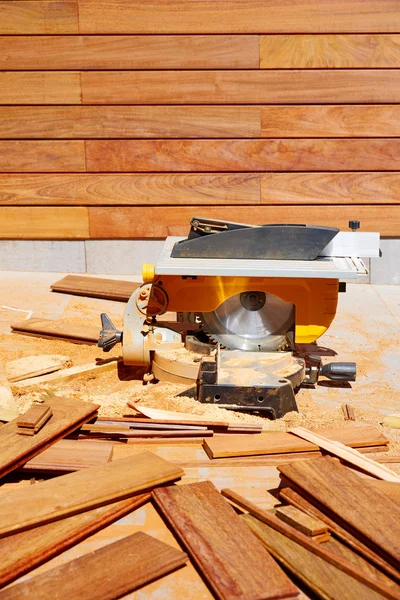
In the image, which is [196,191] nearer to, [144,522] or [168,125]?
[168,125]

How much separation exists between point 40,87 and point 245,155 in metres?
2.05

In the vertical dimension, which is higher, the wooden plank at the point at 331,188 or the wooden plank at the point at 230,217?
the wooden plank at the point at 331,188

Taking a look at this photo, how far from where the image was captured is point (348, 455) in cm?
354

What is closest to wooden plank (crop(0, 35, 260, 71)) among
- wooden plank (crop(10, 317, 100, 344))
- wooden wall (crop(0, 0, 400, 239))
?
wooden wall (crop(0, 0, 400, 239))

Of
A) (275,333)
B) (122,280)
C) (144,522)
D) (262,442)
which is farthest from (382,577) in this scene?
(122,280)

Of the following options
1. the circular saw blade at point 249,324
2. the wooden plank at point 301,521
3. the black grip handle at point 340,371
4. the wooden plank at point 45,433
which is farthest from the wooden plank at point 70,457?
the black grip handle at point 340,371

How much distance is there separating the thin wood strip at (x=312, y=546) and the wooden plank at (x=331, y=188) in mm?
4514

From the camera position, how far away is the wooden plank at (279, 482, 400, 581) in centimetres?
260

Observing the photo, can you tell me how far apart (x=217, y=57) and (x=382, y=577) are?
18.0ft

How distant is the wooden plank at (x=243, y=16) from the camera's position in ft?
22.5

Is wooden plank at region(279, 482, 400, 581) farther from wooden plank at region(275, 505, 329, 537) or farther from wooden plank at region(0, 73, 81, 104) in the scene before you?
wooden plank at region(0, 73, 81, 104)

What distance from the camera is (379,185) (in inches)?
283

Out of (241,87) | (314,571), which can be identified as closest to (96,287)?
(241,87)

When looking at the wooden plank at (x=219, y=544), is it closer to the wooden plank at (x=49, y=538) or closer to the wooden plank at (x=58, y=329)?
the wooden plank at (x=49, y=538)
